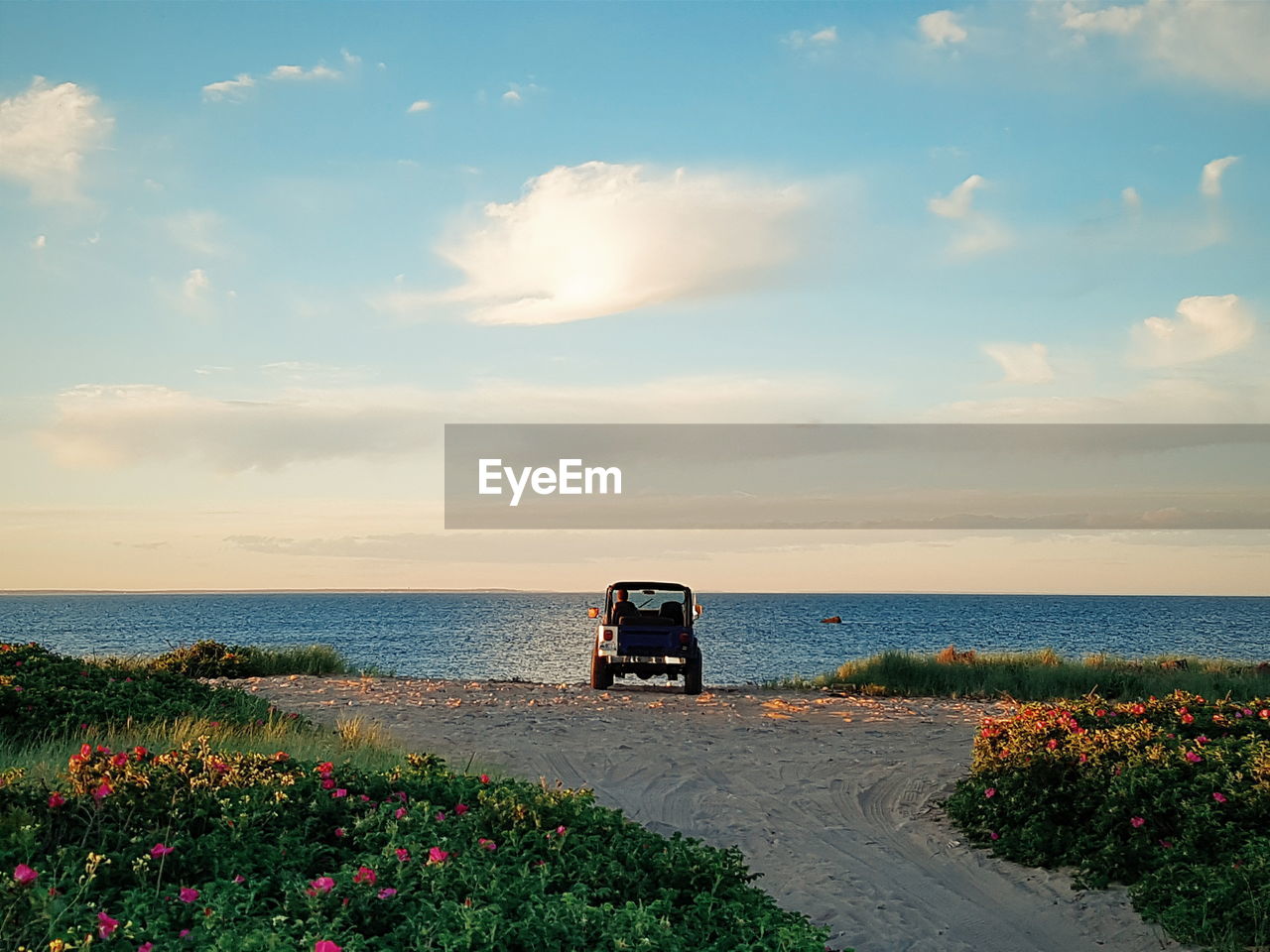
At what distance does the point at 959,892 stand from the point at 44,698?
8.85 m

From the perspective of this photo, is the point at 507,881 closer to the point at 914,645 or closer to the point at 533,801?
the point at 533,801

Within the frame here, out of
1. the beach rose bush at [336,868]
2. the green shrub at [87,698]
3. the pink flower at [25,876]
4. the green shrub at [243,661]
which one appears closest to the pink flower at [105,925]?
the beach rose bush at [336,868]

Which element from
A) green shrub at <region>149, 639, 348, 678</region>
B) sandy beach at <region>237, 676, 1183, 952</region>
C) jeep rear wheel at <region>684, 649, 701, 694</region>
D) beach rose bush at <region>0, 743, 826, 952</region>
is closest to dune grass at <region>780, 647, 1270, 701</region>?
sandy beach at <region>237, 676, 1183, 952</region>

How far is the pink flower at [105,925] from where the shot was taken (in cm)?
336

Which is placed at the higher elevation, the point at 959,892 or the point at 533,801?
the point at 533,801

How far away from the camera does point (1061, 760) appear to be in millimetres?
8047

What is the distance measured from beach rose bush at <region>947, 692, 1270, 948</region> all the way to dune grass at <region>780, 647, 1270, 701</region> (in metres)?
8.79

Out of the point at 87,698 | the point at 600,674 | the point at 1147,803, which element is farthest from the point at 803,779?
the point at 600,674

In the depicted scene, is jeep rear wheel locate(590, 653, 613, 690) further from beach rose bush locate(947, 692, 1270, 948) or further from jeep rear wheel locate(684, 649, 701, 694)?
beach rose bush locate(947, 692, 1270, 948)

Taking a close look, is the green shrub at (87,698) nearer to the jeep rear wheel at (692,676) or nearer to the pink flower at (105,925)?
the pink flower at (105,925)

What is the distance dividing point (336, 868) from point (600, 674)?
13.9 meters

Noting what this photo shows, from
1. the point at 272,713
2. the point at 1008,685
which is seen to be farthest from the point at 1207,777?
the point at 1008,685

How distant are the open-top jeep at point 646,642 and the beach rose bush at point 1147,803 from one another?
876cm

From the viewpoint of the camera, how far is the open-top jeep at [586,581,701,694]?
17672mm
